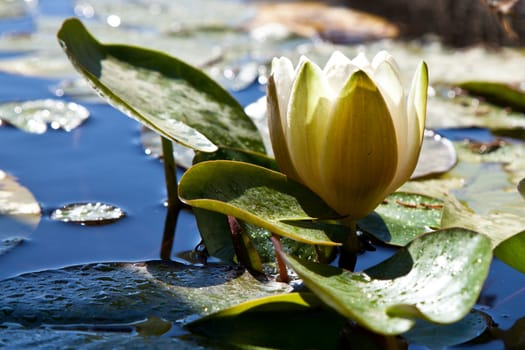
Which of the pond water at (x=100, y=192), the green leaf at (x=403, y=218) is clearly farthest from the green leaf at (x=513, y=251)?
the green leaf at (x=403, y=218)

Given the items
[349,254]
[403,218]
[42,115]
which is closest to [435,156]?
[403,218]

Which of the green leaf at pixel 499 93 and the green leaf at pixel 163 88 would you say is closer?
the green leaf at pixel 163 88

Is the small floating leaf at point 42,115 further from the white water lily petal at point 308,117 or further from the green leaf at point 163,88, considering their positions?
the white water lily petal at point 308,117

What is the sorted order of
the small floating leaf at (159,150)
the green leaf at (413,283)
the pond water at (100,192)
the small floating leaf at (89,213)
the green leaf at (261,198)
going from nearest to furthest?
the green leaf at (413,283) < the green leaf at (261,198) < the pond water at (100,192) < the small floating leaf at (89,213) < the small floating leaf at (159,150)

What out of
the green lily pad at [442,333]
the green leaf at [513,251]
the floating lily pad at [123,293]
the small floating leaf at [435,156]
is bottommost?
the green lily pad at [442,333]

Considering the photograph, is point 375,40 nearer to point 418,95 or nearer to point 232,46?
point 232,46

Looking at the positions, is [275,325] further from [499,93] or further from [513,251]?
[499,93]

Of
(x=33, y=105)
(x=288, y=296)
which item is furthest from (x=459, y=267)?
(x=33, y=105)

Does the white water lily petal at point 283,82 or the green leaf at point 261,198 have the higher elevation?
the white water lily petal at point 283,82
